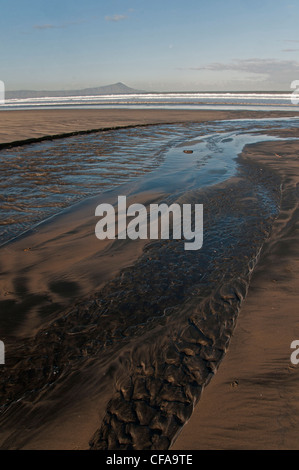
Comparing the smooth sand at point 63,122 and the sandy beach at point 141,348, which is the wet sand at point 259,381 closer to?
the sandy beach at point 141,348

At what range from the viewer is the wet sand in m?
1.67

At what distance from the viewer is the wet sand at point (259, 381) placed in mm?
1674

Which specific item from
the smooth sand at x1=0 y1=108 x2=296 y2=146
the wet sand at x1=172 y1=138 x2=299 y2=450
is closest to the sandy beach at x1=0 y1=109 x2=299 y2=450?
the wet sand at x1=172 y1=138 x2=299 y2=450

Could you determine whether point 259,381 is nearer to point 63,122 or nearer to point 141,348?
point 141,348

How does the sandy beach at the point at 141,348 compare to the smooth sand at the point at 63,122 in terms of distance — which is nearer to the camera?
the sandy beach at the point at 141,348

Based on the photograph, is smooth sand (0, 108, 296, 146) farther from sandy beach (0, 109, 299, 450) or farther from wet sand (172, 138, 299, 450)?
wet sand (172, 138, 299, 450)

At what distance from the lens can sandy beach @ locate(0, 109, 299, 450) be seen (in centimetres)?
173

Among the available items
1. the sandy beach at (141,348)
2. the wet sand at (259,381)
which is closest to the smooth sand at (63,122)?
the sandy beach at (141,348)

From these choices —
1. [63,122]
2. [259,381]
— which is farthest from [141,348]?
[63,122]

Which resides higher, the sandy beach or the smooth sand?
the smooth sand

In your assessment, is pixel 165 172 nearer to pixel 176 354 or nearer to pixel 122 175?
pixel 122 175

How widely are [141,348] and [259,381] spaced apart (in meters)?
0.88

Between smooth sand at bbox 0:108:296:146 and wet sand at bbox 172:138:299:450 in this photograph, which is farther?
smooth sand at bbox 0:108:296:146

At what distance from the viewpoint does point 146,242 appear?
4031mm
